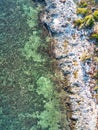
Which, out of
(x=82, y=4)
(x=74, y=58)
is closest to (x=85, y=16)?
(x=82, y=4)

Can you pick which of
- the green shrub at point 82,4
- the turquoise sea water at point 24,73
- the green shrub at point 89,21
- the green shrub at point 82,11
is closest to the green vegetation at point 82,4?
the green shrub at point 82,4

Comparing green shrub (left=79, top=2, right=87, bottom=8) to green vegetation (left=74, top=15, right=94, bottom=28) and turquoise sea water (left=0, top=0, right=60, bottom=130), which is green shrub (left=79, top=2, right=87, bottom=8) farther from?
turquoise sea water (left=0, top=0, right=60, bottom=130)

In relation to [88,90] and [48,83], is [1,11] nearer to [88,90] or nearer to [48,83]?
[48,83]

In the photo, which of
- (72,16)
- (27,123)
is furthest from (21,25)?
(27,123)

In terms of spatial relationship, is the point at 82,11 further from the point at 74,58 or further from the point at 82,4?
the point at 74,58

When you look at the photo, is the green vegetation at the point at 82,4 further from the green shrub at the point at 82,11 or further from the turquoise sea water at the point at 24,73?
the turquoise sea water at the point at 24,73
